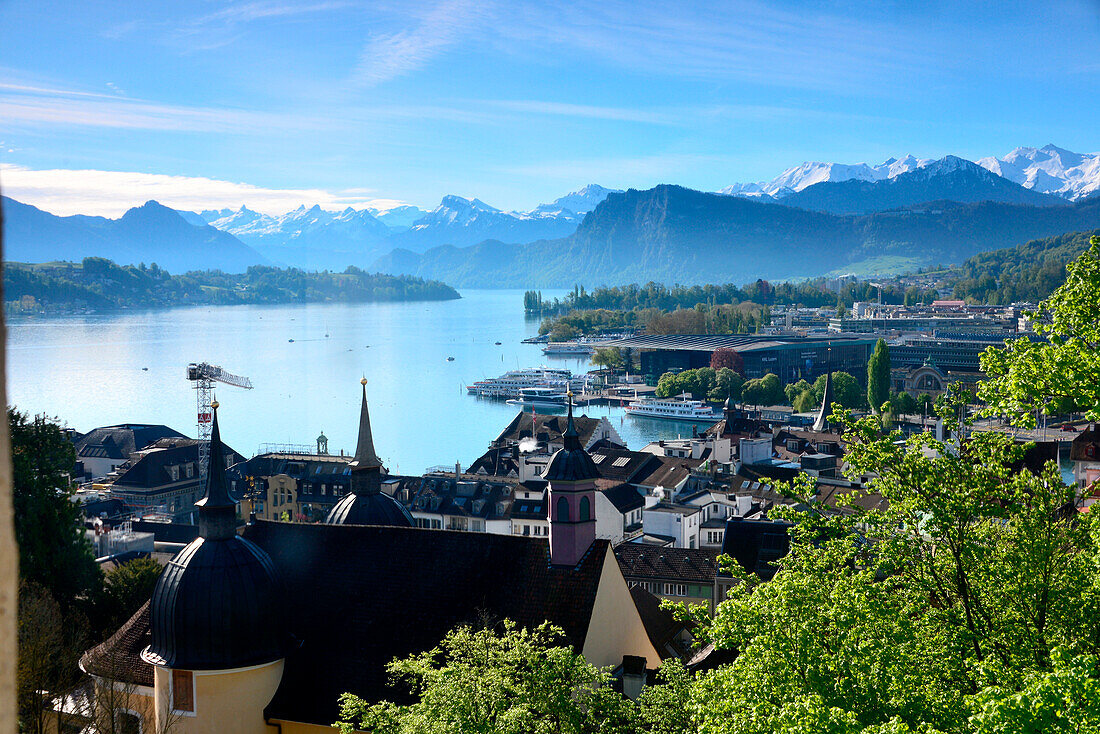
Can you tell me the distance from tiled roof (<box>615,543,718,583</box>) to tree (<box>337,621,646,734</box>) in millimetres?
22587

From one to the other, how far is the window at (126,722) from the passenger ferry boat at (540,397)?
9987 centimetres

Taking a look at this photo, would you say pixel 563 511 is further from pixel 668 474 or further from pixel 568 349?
pixel 568 349

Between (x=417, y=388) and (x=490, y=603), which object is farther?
(x=417, y=388)

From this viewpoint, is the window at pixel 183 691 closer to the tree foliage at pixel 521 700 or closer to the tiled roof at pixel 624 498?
the tree foliage at pixel 521 700

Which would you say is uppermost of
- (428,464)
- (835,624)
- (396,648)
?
(835,624)

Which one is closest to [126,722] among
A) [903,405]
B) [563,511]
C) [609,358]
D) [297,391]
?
[563,511]

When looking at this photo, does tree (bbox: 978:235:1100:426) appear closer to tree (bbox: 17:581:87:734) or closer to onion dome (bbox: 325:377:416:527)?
tree (bbox: 17:581:87:734)

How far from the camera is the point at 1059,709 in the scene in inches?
334

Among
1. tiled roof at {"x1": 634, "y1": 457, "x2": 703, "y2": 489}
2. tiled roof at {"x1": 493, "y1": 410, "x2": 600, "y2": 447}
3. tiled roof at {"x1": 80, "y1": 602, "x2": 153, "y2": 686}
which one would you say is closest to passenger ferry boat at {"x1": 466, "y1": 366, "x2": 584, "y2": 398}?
tiled roof at {"x1": 493, "y1": 410, "x2": 600, "y2": 447}

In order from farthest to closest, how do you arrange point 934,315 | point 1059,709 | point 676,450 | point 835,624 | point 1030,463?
point 934,315 → point 676,450 → point 1030,463 → point 835,624 → point 1059,709

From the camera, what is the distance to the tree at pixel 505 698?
42.7 ft

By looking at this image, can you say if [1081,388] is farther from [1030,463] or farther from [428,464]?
[428,464]

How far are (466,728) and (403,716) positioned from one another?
4.25 ft

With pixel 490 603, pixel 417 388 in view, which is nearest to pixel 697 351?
pixel 417 388
